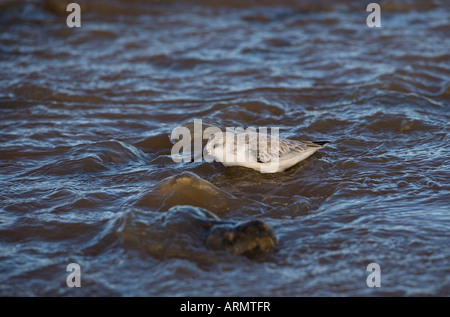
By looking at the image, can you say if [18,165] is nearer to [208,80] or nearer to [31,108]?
[31,108]

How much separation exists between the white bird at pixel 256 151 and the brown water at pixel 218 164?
0.22 metres

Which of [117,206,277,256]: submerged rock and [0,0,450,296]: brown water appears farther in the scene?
[117,206,277,256]: submerged rock

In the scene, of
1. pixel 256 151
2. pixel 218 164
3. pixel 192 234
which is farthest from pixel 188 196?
pixel 218 164

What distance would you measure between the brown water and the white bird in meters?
0.22

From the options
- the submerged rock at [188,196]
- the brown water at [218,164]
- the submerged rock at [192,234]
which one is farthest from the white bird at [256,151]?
the submerged rock at [192,234]

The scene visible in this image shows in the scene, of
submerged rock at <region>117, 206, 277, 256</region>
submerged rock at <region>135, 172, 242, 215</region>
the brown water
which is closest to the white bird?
the brown water

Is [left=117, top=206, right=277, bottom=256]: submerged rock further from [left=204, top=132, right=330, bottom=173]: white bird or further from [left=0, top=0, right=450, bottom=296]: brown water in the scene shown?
[left=204, top=132, right=330, bottom=173]: white bird

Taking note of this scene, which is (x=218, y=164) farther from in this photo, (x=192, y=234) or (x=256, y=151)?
(x=192, y=234)

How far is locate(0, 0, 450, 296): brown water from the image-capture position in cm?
502

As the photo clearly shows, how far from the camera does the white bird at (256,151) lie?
22.4 ft

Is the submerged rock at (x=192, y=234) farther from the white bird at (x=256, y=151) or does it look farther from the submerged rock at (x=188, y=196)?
the white bird at (x=256, y=151)

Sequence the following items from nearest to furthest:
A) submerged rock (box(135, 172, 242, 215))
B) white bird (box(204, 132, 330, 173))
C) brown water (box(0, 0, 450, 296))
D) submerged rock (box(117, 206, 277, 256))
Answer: brown water (box(0, 0, 450, 296)) < submerged rock (box(117, 206, 277, 256)) < submerged rock (box(135, 172, 242, 215)) < white bird (box(204, 132, 330, 173))
